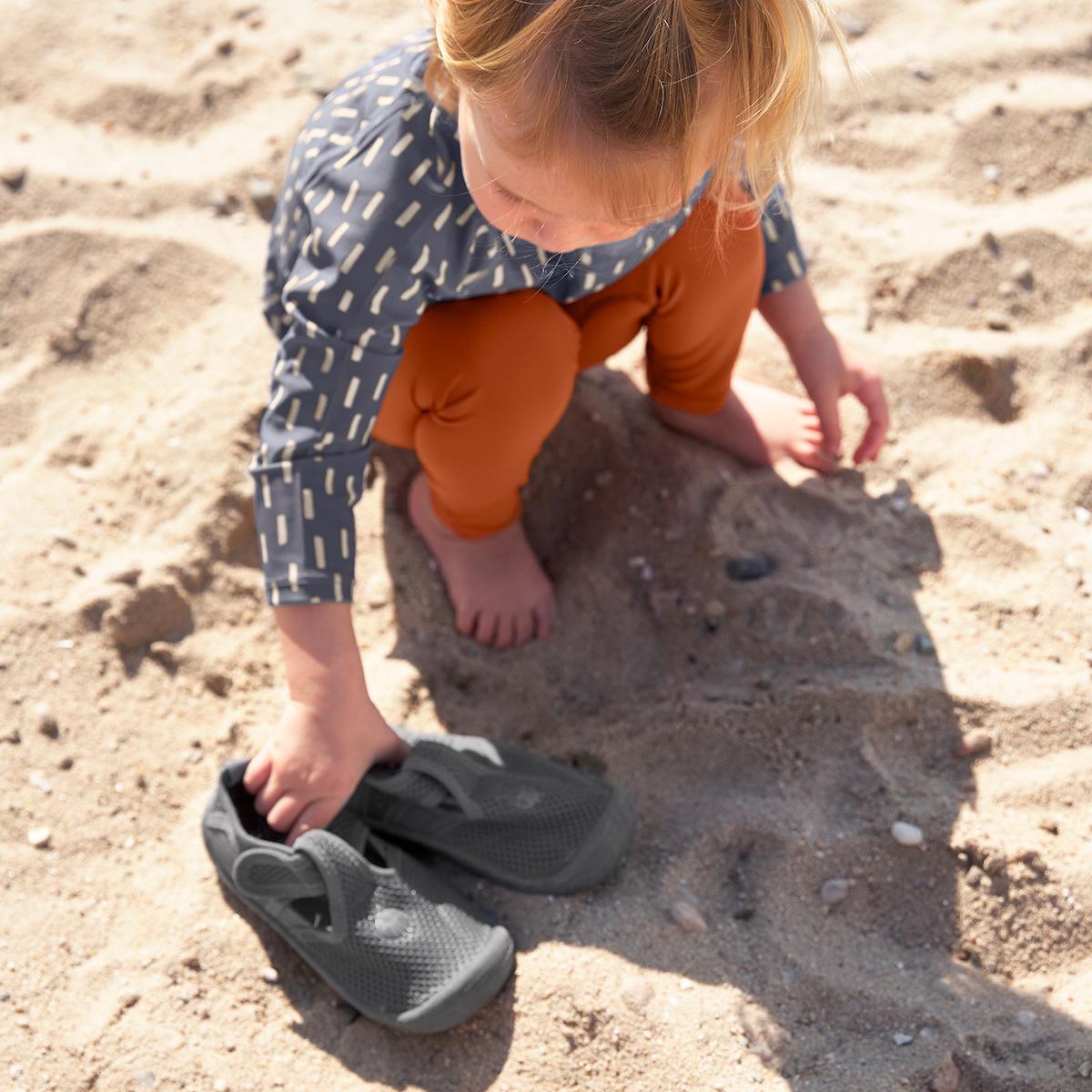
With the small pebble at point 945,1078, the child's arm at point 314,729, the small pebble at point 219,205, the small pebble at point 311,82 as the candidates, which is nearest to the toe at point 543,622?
the child's arm at point 314,729

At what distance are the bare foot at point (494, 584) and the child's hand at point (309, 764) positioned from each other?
12.5 inches

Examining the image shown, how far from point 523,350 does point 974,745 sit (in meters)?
0.75

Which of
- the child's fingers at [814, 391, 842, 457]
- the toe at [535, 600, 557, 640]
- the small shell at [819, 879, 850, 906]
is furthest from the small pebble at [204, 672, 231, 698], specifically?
the child's fingers at [814, 391, 842, 457]

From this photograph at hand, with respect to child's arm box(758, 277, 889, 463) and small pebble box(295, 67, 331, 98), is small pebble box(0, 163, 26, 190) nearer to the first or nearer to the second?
small pebble box(295, 67, 331, 98)

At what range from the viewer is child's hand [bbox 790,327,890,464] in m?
1.72

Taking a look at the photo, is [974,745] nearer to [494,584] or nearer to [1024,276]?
[494,584]

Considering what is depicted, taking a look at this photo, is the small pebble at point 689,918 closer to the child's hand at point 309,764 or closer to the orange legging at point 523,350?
the child's hand at point 309,764

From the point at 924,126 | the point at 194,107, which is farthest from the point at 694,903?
the point at 194,107

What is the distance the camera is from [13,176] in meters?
2.00

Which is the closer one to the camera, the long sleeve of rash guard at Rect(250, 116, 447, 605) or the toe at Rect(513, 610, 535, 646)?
the long sleeve of rash guard at Rect(250, 116, 447, 605)

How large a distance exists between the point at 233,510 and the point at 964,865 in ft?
3.56

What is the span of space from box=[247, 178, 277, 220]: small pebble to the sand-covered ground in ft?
0.09

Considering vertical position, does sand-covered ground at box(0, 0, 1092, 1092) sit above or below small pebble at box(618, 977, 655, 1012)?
above

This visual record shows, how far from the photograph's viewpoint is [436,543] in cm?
176
